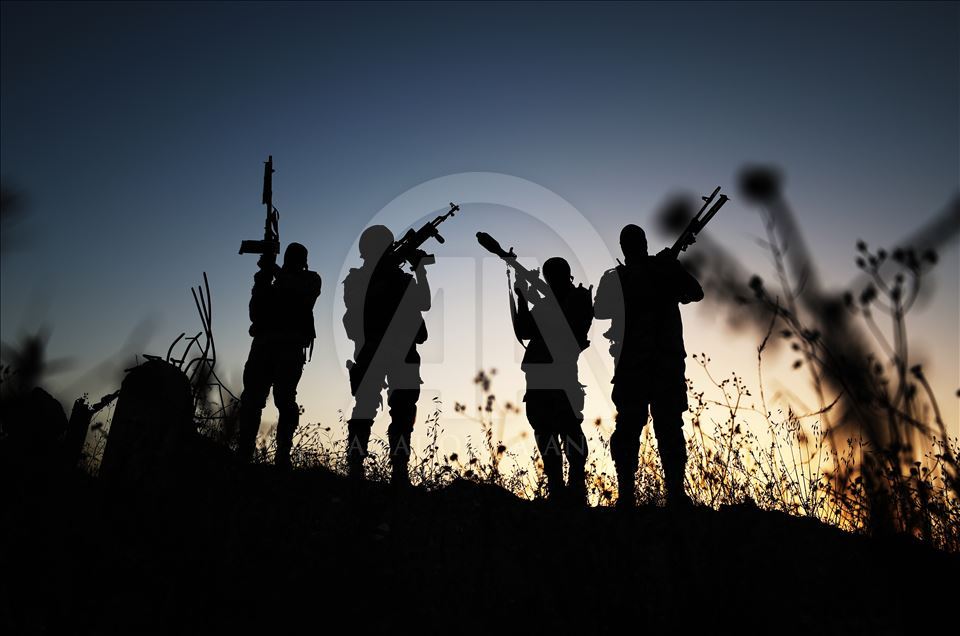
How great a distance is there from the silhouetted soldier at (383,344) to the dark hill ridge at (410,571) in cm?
126

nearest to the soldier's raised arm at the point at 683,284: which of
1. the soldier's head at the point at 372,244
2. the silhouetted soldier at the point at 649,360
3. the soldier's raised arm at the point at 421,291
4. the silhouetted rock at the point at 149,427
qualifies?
the silhouetted soldier at the point at 649,360

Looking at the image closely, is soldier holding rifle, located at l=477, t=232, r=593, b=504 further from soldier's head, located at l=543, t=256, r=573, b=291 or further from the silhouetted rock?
the silhouetted rock

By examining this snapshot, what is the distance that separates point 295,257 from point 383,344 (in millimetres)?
1459

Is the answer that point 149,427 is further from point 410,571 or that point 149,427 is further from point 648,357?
point 648,357

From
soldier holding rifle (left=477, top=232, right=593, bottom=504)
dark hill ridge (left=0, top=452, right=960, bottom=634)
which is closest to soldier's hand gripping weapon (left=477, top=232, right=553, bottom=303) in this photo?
soldier holding rifle (left=477, top=232, right=593, bottom=504)

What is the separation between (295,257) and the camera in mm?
6070

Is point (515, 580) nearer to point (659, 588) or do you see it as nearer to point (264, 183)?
point (659, 588)

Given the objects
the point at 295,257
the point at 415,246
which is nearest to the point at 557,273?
the point at 415,246

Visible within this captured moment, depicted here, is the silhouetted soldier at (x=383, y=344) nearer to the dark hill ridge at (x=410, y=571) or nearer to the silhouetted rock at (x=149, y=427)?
the dark hill ridge at (x=410, y=571)

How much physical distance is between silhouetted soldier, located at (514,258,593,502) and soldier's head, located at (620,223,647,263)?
58cm

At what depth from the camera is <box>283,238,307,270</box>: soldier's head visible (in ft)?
19.8

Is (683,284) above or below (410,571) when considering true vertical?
above

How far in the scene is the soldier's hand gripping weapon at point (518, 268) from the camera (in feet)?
18.5

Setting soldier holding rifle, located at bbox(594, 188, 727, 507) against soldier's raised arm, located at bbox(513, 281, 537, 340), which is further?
soldier's raised arm, located at bbox(513, 281, 537, 340)
